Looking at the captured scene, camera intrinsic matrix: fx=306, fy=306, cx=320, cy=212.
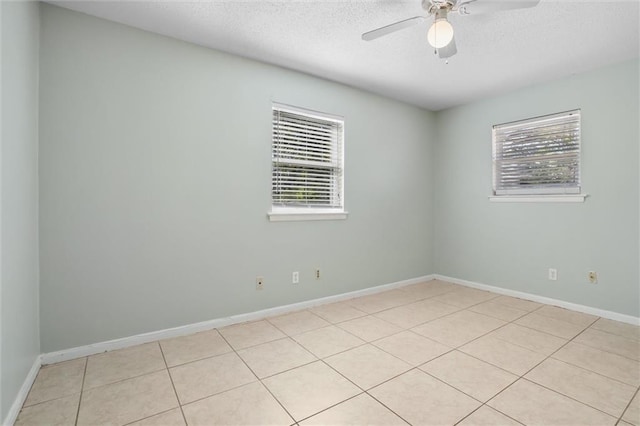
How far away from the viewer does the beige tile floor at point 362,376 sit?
1.57 m

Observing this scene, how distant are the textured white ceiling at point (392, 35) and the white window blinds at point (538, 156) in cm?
51

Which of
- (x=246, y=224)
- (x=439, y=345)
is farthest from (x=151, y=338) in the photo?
(x=439, y=345)

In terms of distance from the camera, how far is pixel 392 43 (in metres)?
2.58

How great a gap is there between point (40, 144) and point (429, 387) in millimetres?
2912

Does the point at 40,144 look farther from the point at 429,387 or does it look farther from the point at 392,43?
the point at 429,387

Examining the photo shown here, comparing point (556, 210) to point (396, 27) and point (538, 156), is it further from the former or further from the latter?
point (396, 27)

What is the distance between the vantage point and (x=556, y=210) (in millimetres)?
3307

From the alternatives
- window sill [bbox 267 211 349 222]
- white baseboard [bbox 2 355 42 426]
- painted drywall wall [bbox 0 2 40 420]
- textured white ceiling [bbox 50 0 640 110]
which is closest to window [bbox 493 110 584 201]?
textured white ceiling [bbox 50 0 640 110]

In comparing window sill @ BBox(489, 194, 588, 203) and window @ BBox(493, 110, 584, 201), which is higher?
window @ BBox(493, 110, 584, 201)

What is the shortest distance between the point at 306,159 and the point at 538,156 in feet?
8.65

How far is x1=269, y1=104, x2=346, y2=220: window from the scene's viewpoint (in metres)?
3.09

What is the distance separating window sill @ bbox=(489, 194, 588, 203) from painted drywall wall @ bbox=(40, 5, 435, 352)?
191 centimetres

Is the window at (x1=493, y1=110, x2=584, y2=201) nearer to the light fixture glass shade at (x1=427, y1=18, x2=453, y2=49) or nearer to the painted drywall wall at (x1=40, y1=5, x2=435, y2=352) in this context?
the painted drywall wall at (x1=40, y1=5, x2=435, y2=352)

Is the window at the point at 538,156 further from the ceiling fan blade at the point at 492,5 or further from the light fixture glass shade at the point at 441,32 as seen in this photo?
the light fixture glass shade at the point at 441,32
